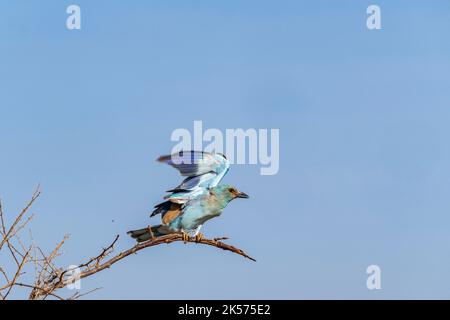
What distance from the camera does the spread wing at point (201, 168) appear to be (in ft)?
21.4

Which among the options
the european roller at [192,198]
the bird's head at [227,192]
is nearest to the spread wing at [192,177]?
the european roller at [192,198]

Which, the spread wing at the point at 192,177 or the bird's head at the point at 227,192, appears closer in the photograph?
the spread wing at the point at 192,177

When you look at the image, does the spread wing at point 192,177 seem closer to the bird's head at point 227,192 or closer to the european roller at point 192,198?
the european roller at point 192,198

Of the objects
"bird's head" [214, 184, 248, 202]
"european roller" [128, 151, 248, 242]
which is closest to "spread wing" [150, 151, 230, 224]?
"european roller" [128, 151, 248, 242]

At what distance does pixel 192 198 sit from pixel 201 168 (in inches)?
12.8

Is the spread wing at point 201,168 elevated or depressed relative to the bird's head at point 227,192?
elevated

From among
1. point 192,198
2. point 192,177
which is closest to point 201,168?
point 192,177

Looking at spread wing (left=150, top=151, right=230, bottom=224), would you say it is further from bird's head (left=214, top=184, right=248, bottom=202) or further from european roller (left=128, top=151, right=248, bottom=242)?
bird's head (left=214, top=184, right=248, bottom=202)

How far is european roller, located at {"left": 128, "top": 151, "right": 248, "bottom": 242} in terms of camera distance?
6.55m

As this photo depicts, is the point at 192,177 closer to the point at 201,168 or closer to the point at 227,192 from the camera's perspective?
the point at 201,168
